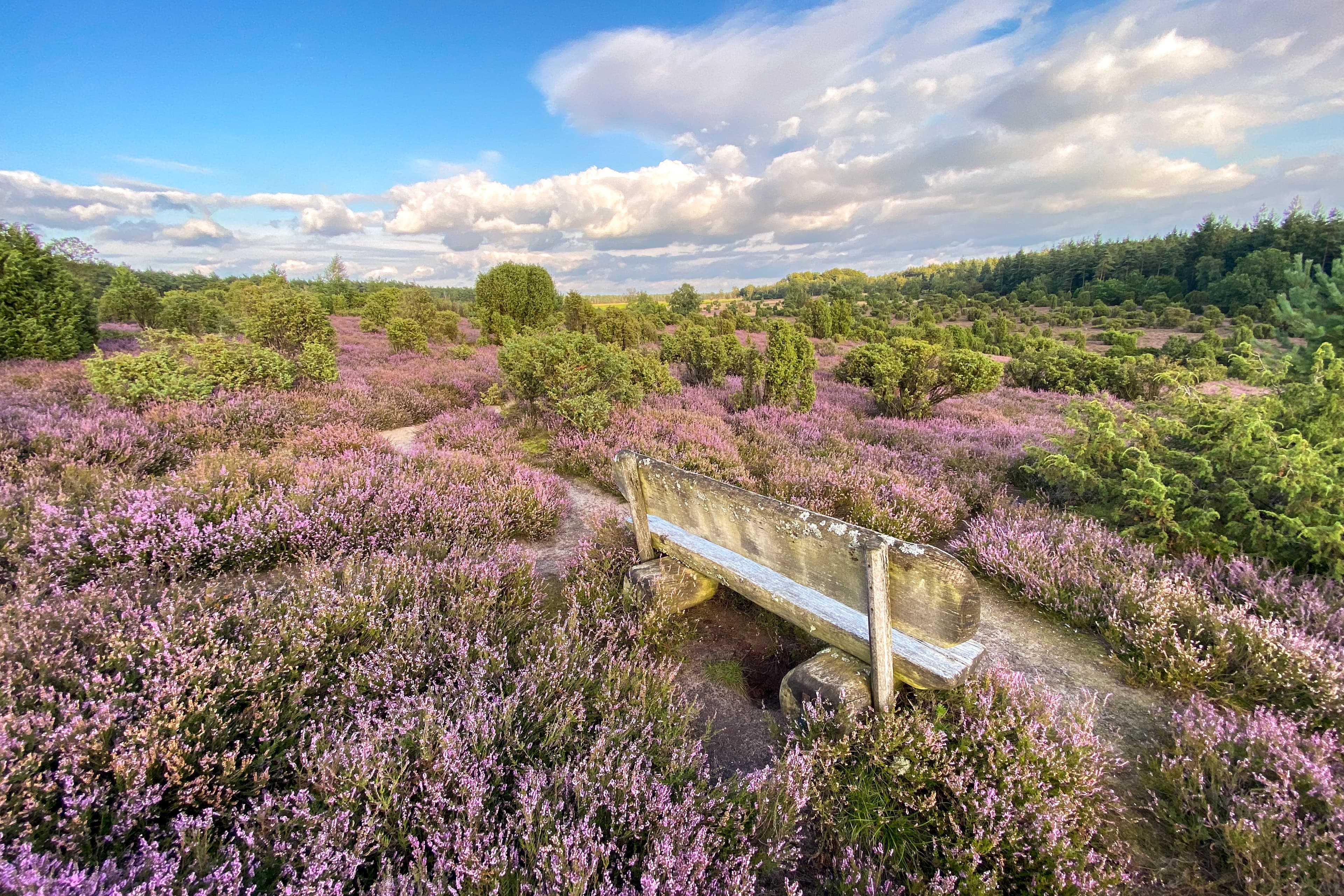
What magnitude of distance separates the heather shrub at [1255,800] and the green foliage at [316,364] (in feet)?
44.1

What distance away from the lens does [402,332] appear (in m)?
19.6

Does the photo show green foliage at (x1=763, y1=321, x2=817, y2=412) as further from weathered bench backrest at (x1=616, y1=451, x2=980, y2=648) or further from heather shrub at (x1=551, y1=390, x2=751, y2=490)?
weathered bench backrest at (x1=616, y1=451, x2=980, y2=648)

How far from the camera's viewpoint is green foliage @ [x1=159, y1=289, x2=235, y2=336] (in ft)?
69.8

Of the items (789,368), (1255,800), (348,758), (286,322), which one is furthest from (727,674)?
(286,322)

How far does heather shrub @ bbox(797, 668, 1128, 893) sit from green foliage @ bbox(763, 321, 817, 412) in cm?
813

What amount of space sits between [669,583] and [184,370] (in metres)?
9.97

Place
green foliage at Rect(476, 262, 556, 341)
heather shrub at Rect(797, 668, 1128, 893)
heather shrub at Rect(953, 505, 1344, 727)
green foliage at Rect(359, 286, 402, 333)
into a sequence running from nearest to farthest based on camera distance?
heather shrub at Rect(797, 668, 1128, 893), heather shrub at Rect(953, 505, 1344, 727), green foliage at Rect(476, 262, 556, 341), green foliage at Rect(359, 286, 402, 333)

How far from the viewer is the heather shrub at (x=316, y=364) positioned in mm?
10836

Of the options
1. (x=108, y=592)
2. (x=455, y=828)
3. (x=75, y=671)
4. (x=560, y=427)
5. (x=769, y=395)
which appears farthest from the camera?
(x=769, y=395)

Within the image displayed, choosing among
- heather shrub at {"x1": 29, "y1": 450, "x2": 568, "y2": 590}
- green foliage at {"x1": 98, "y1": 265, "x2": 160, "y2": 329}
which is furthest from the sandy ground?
green foliage at {"x1": 98, "y1": 265, "x2": 160, "y2": 329}

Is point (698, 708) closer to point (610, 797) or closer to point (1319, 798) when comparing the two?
point (610, 797)

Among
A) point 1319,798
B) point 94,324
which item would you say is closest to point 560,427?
point 1319,798

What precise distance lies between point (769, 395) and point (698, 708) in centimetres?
874

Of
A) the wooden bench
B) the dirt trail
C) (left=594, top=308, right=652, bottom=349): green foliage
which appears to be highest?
(left=594, top=308, right=652, bottom=349): green foliage
